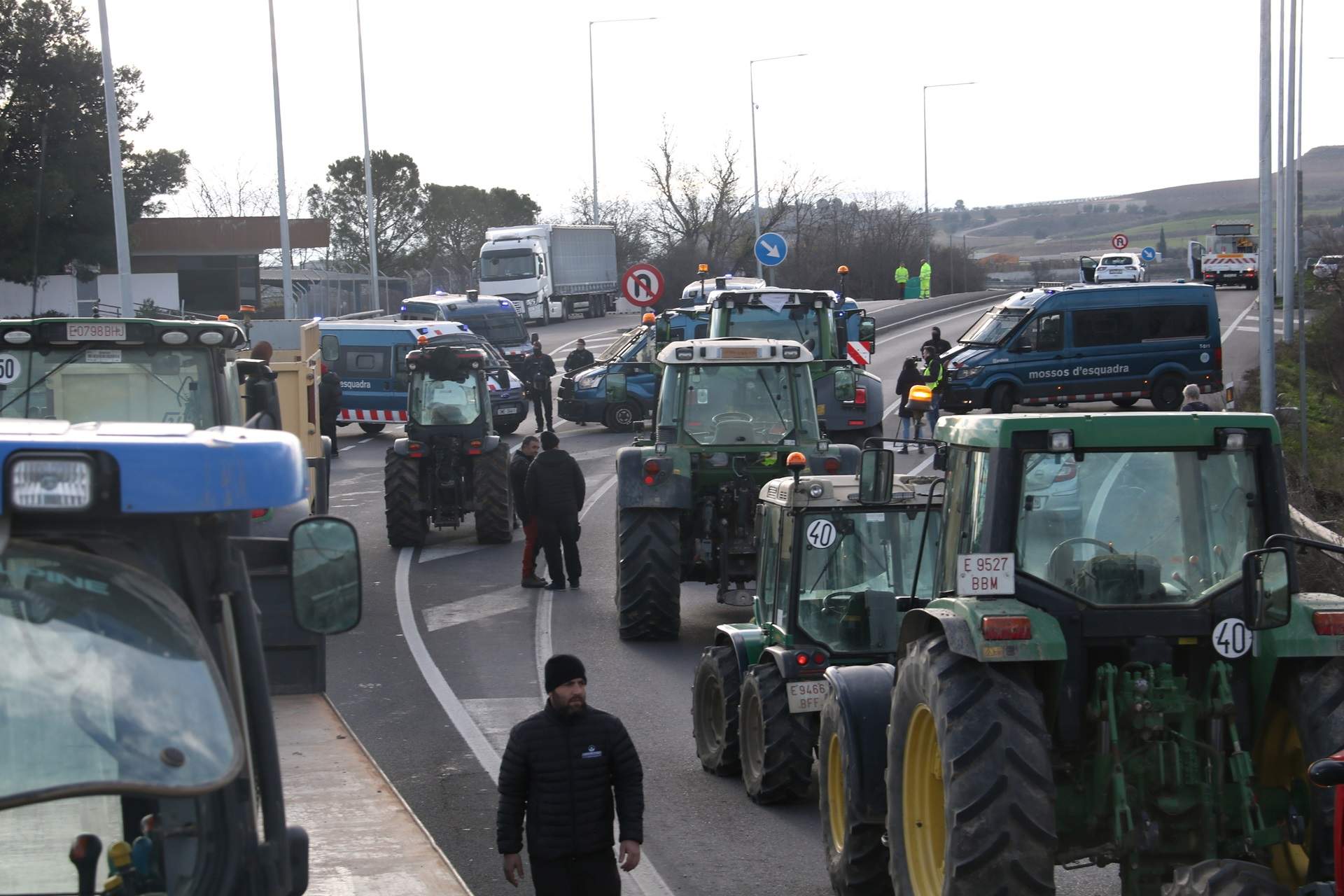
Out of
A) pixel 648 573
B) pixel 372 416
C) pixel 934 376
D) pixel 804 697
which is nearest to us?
pixel 804 697

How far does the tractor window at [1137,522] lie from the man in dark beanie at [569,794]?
1734 mm

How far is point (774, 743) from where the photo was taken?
29.1 ft

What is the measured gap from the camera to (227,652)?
12.2 feet

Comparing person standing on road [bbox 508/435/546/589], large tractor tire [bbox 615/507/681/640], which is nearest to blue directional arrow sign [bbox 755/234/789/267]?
person standing on road [bbox 508/435/546/589]

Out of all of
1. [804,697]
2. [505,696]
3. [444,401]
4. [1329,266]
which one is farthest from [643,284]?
[804,697]

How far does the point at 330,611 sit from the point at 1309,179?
190m

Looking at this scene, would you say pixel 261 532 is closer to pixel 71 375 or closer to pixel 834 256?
pixel 71 375

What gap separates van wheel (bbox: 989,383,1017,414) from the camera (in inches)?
1219

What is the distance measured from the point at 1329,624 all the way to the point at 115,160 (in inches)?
951

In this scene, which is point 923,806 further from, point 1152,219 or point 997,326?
point 1152,219

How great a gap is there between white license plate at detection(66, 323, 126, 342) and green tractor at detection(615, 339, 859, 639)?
4517 millimetres

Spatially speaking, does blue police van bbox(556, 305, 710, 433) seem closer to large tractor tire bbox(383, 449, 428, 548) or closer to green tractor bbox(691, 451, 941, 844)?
large tractor tire bbox(383, 449, 428, 548)

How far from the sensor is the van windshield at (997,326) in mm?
31047

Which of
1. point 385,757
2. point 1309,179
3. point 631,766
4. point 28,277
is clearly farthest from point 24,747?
point 1309,179
